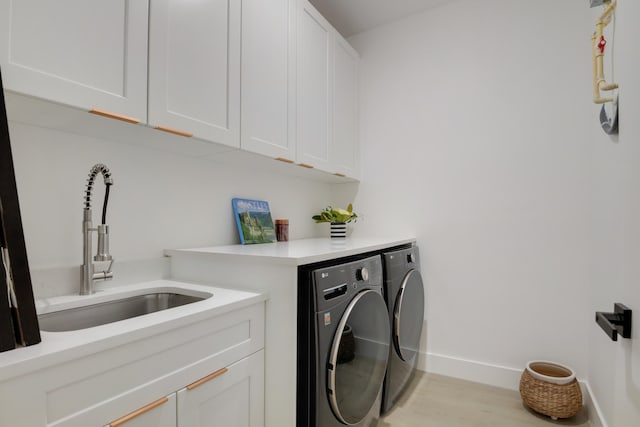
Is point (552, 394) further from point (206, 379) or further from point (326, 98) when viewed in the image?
point (326, 98)

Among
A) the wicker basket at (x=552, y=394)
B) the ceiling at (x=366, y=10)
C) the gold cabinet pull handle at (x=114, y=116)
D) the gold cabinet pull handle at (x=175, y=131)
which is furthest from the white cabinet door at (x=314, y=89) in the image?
the wicker basket at (x=552, y=394)

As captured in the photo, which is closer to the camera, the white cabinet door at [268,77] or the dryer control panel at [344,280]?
the dryer control panel at [344,280]

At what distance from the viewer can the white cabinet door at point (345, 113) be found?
241 cm

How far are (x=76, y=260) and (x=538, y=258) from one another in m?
2.46

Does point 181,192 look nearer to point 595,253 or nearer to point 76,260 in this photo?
point 76,260

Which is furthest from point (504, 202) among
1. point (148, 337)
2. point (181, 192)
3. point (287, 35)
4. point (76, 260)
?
point (76, 260)

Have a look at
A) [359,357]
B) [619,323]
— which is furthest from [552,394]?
[359,357]

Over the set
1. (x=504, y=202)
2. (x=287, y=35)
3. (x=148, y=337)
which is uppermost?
(x=287, y=35)

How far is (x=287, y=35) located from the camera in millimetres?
1898

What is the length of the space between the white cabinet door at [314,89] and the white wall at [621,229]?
4.73ft

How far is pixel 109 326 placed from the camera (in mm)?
887

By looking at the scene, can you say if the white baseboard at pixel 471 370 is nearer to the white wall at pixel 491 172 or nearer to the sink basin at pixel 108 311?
the white wall at pixel 491 172

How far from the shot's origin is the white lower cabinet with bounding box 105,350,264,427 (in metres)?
0.90

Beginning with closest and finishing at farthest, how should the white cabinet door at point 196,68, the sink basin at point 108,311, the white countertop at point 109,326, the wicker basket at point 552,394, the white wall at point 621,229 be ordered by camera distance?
the white countertop at point 109,326, the white wall at point 621,229, the sink basin at point 108,311, the white cabinet door at point 196,68, the wicker basket at point 552,394
